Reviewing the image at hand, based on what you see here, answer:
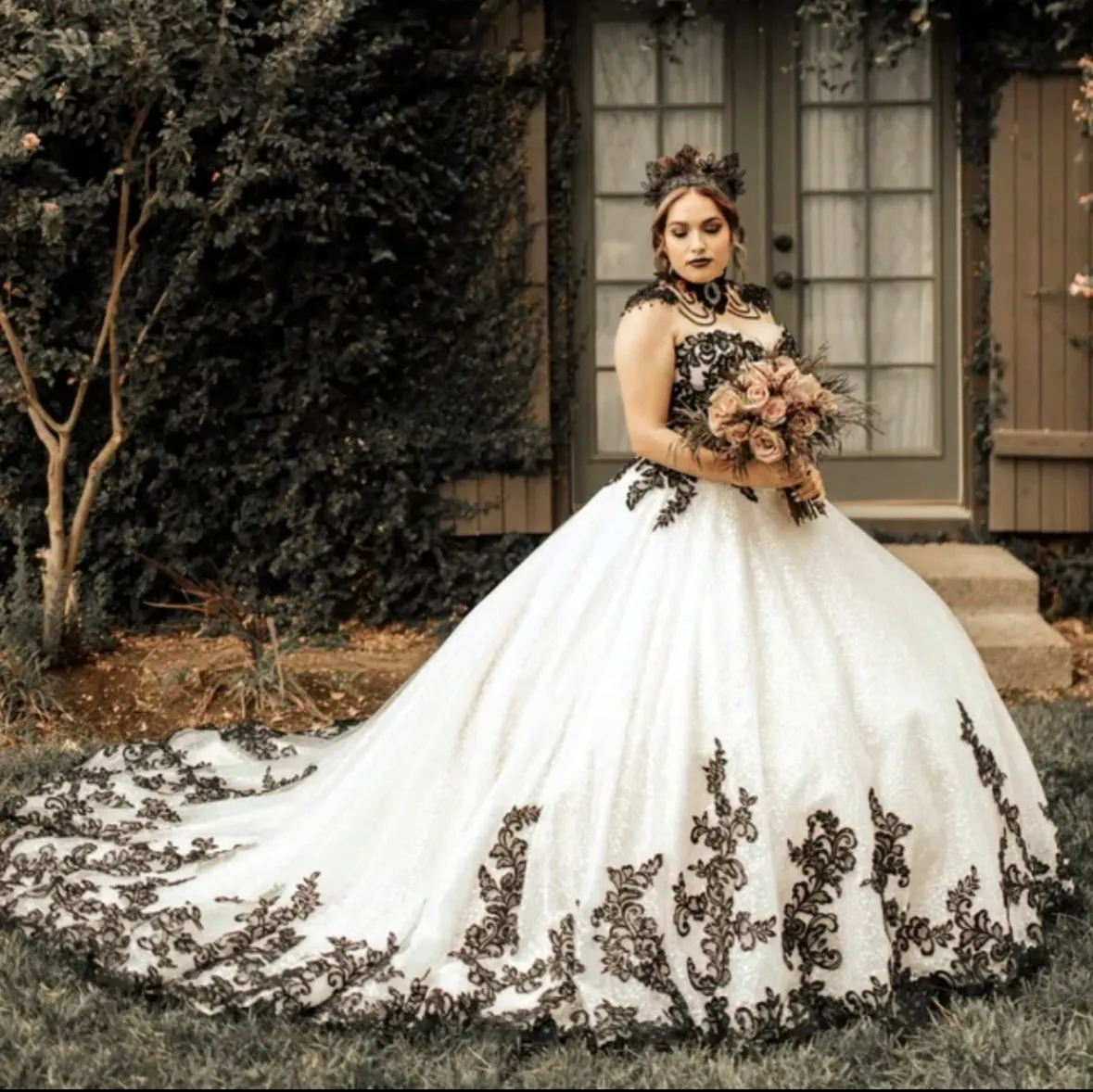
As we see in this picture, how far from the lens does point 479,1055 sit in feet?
9.70

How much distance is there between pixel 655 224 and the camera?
3.67 meters

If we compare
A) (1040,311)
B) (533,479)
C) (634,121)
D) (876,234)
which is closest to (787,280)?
(876,234)

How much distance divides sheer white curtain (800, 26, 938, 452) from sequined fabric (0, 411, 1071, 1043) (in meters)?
3.48

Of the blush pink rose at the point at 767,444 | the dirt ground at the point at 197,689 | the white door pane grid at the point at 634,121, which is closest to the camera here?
the blush pink rose at the point at 767,444

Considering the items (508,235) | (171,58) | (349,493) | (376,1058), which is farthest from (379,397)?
(376,1058)

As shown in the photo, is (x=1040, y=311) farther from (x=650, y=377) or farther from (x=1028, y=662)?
(x=650, y=377)

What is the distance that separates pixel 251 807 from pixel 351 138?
3.00 metres

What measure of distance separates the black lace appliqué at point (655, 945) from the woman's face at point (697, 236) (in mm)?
1053

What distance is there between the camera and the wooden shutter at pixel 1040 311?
658 centimetres

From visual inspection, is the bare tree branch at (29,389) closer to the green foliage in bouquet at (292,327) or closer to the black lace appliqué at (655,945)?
the green foliage in bouquet at (292,327)

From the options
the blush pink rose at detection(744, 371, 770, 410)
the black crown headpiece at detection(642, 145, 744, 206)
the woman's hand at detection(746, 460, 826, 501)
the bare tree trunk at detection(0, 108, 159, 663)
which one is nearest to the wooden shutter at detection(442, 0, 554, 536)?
the bare tree trunk at detection(0, 108, 159, 663)

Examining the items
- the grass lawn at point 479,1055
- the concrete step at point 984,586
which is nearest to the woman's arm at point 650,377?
the grass lawn at point 479,1055

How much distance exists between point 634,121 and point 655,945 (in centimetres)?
456

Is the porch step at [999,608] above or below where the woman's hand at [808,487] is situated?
below
